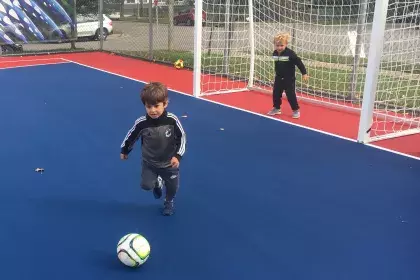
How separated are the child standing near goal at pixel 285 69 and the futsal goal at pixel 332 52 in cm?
107

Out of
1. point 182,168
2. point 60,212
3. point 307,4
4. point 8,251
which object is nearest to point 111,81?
point 307,4

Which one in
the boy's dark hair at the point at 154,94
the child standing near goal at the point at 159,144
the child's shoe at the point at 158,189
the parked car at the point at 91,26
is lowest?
the child's shoe at the point at 158,189

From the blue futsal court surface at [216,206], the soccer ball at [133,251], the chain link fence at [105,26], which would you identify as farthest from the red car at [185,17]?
the soccer ball at [133,251]

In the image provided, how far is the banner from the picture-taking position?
13.7 metres

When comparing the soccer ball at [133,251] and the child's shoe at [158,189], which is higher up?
the child's shoe at [158,189]

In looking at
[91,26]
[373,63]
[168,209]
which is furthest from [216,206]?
[91,26]

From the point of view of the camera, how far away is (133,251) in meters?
3.15

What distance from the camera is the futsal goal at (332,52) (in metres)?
6.57

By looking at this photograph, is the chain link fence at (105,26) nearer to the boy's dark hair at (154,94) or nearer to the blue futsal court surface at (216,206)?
the blue futsal court surface at (216,206)

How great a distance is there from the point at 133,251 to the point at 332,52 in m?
6.26

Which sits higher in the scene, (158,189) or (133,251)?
(158,189)

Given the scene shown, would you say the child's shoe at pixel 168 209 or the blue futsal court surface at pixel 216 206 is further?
the child's shoe at pixel 168 209

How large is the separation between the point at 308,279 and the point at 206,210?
1231mm

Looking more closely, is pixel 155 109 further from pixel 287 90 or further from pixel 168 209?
pixel 287 90
